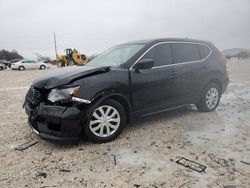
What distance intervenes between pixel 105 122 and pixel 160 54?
1.85 metres

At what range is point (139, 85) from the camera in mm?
4414

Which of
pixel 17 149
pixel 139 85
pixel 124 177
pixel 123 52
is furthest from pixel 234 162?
pixel 17 149

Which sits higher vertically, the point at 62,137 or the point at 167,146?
the point at 62,137

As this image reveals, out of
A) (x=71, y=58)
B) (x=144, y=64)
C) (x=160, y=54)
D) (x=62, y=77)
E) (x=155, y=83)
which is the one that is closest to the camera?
(x=62, y=77)

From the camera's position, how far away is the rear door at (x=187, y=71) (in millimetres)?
5071

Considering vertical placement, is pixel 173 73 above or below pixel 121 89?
above

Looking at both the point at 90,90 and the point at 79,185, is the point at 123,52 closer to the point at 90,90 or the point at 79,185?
the point at 90,90

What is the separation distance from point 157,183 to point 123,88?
5.98 feet

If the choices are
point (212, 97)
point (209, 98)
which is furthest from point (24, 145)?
point (212, 97)

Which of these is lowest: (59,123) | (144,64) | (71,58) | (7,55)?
(59,123)

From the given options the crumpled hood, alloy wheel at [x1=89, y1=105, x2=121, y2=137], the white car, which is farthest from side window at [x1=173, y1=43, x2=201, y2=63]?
the white car

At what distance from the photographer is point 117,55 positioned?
498cm

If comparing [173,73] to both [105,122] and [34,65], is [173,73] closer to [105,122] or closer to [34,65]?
[105,122]

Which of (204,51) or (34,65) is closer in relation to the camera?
(204,51)
